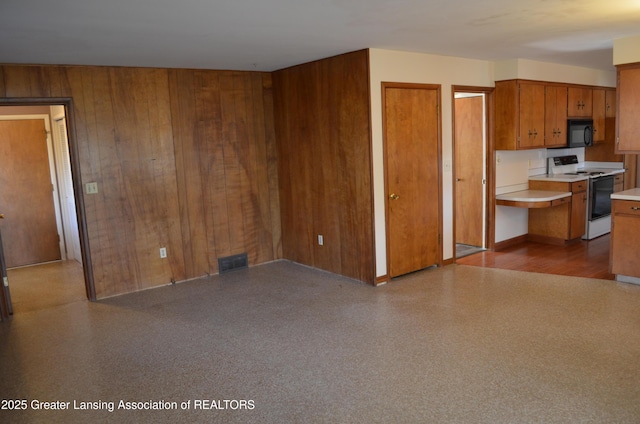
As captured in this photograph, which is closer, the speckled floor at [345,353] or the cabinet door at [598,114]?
the speckled floor at [345,353]

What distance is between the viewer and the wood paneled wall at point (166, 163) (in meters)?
4.88

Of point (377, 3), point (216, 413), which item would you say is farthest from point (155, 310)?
point (377, 3)

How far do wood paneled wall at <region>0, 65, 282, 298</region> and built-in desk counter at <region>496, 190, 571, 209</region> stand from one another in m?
2.93

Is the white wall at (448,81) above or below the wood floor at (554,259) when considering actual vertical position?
above

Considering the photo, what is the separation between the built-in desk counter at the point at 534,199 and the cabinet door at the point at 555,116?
674 millimetres

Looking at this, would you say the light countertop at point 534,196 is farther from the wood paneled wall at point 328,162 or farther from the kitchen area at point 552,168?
the wood paneled wall at point 328,162

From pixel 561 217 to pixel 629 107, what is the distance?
6.43 feet

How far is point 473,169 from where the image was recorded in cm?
625

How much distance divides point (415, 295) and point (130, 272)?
3.03 meters

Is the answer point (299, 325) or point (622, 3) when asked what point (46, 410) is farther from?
point (622, 3)

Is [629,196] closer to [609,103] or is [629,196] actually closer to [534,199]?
[534,199]

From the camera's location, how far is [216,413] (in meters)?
2.77

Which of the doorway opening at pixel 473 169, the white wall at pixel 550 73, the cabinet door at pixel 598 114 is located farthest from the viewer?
the cabinet door at pixel 598 114

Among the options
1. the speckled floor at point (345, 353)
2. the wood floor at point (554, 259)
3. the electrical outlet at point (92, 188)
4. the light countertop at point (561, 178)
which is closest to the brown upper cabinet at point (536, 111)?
the light countertop at point (561, 178)
